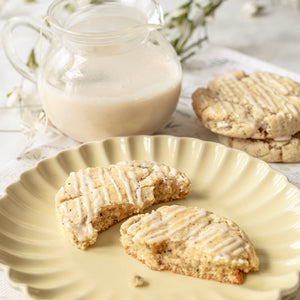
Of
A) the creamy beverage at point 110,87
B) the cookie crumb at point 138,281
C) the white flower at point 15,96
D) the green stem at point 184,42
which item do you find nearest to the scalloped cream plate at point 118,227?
the cookie crumb at point 138,281

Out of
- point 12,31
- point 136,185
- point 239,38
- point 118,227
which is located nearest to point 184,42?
point 239,38

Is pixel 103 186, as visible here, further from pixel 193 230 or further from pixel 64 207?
pixel 193 230

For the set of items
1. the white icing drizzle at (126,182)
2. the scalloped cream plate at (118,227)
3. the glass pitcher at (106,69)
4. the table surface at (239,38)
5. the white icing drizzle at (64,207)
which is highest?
the glass pitcher at (106,69)

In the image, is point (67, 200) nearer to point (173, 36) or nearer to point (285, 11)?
point (173, 36)

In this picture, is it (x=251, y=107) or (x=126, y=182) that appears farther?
(x=251, y=107)

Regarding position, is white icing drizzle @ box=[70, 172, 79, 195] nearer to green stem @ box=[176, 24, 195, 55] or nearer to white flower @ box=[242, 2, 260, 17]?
green stem @ box=[176, 24, 195, 55]

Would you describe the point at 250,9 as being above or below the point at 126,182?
below

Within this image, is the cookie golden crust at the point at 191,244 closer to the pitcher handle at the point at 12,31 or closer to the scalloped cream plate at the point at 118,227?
Result: the scalloped cream plate at the point at 118,227
